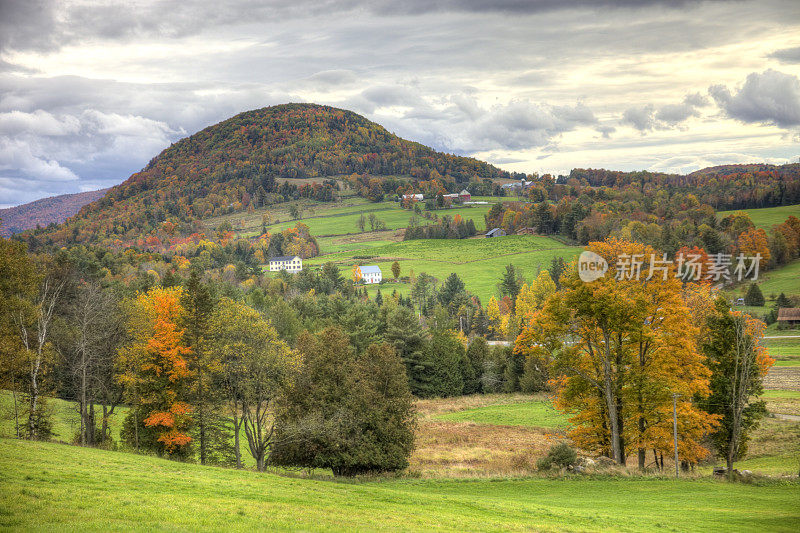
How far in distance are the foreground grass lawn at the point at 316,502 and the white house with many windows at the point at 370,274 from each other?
330 ft

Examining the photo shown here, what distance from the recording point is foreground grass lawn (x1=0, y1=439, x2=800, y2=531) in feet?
39.3

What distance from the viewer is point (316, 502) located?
55.4ft

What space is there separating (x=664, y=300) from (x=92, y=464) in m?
26.9

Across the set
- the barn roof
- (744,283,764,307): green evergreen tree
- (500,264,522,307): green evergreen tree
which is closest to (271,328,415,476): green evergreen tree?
the barn roof

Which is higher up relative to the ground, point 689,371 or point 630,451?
point 689,371

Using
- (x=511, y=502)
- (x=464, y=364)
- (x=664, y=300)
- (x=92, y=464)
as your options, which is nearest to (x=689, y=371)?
(x=664, y=300)

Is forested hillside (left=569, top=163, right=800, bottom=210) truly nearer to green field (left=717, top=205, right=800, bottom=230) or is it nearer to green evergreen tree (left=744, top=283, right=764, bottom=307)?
green field (left=717, top=205, right=800, bottom=230)

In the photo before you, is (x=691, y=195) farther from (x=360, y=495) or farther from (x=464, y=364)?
(x=360, y=495)

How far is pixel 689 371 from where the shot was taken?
2758 cm

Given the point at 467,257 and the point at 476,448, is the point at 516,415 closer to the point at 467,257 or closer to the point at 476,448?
the point at 476,448

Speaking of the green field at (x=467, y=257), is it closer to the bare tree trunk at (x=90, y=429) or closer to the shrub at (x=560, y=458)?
the shrub at (x=560, y=458)

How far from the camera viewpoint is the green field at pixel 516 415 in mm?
50781

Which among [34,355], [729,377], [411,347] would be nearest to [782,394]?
[729,377]

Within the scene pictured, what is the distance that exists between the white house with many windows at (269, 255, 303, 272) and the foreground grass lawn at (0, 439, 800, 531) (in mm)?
125109
